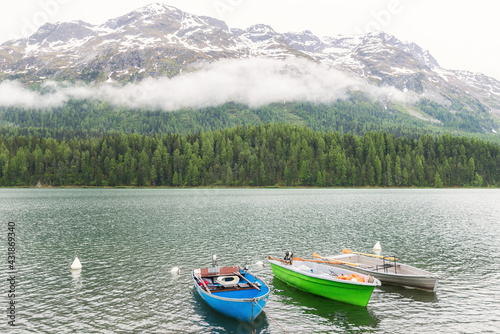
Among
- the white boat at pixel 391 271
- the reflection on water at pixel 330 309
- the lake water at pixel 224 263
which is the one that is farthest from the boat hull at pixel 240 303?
the white boat at pixel 391 271

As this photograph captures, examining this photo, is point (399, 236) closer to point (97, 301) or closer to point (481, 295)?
point (481, 295)

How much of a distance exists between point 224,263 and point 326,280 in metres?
16.2

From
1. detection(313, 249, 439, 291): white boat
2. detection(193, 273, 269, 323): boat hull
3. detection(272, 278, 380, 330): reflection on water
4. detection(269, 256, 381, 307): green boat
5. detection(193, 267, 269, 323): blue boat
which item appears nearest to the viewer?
detection(193, 273, 269, 323): boat hull

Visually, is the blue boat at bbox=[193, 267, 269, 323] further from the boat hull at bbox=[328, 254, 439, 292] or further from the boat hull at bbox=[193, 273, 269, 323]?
the boat hull at bbox=[328, 254, 439, 292]

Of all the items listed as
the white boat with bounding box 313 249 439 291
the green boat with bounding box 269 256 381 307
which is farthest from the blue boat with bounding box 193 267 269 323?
the white boat with bounding box 313 249 439 291

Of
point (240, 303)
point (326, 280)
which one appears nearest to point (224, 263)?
point (326, 280)

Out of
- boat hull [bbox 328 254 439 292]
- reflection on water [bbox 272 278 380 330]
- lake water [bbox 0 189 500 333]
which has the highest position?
boat hull [bbox 328 254 439 292]

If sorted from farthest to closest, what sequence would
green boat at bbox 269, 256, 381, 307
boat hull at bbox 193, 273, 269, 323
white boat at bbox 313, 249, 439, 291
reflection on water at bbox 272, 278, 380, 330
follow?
1. white boat at bbox 313, 249, 439, 291
2. green boat at bbox 269, 256, 381, 307
3. reflection on water at bbox 272, 278, 380, 330
4. boat hull at bbox 193, 273, 269, 323

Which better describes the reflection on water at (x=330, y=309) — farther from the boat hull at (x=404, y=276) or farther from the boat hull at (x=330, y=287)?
the boat hull at (x=404, y=276)

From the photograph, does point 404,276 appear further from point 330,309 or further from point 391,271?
point 330,309

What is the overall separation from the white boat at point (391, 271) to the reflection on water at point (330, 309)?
5933 millimetres

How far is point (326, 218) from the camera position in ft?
278

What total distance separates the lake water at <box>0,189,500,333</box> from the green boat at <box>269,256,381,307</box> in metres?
0.85

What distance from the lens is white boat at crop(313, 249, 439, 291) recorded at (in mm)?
32969
